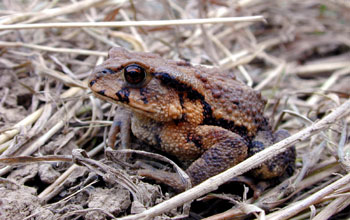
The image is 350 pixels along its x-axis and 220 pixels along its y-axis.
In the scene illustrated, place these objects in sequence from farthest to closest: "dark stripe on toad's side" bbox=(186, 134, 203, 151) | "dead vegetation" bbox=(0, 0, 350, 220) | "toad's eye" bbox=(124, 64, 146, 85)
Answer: "dark stripe on toad's side" bbox=(186, 134, 203, 151)
"toad's eye" bbox=(124, 64, 146, 85)
"dead vegetation" bbox=(0, 0, 350, 220)

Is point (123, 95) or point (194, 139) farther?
point (194, 139)

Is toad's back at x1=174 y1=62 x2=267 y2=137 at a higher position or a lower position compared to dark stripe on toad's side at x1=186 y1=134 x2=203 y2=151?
higher

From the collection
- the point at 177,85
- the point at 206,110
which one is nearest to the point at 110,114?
the point at 177,85

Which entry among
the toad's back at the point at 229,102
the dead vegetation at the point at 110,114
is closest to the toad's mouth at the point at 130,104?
the dead vegetation at the point at 110,114

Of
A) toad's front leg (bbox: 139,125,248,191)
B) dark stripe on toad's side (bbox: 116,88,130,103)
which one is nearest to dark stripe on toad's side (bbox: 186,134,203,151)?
toad's front leg (bbox: 139,125,248,191)

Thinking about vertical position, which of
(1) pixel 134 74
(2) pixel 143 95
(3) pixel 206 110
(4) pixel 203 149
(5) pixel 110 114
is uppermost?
(1) pixel 134 74

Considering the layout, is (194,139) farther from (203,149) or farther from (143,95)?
(143,95)

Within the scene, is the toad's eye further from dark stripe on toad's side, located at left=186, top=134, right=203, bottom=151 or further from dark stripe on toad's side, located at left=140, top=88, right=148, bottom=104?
dark stripe on toad's side, located at left=186, top=134, right=203, bottom=151

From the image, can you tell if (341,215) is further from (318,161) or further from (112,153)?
(112,153)
